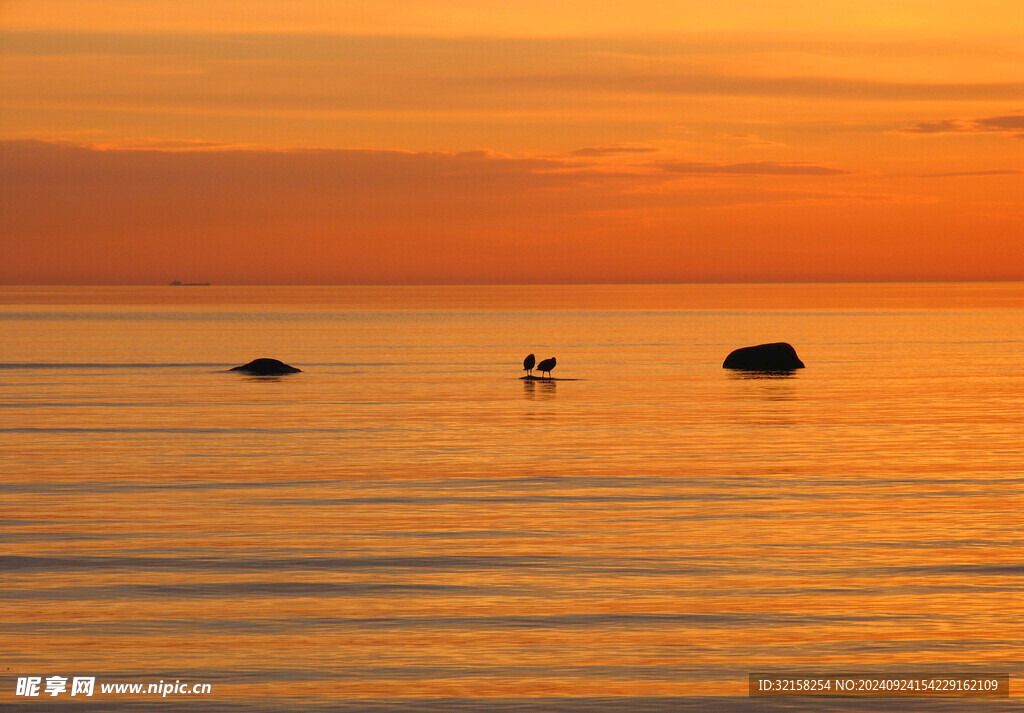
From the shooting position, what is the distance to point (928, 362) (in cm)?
6838

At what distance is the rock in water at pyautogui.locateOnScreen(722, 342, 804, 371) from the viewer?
204ft

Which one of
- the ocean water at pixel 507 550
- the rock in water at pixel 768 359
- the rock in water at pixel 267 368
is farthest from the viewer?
the rock in water at pixel 768 359

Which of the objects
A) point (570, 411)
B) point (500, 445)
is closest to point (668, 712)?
point (500, 445)

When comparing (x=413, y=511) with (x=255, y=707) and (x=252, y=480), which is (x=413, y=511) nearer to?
(x=252, y=480)

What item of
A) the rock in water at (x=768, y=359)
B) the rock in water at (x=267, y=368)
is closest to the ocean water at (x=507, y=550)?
the rock in water at (x=267, y=368)

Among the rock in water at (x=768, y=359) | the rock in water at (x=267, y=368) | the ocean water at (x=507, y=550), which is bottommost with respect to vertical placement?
the ocean water at (x=507, y=550)

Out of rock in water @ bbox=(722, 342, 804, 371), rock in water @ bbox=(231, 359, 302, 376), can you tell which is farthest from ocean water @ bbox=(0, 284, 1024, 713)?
rock in water @ bbox=(722, 342, 804, 371)

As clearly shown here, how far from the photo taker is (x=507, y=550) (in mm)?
19109

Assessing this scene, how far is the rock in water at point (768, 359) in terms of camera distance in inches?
2445

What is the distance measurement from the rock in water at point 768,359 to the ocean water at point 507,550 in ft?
57.5

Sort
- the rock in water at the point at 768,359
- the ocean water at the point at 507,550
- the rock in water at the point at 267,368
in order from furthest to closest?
the rock in water at the point at 768,359 < the rock in water at the point at 267,368 < the ocean water at the point at 507,550

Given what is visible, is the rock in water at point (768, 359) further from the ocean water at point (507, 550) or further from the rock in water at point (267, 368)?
the rock in water at point (267, 368)

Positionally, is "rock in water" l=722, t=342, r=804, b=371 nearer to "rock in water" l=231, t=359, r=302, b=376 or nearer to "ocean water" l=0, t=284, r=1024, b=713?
"ocean water" l=0, t=284, r=1024, b=713

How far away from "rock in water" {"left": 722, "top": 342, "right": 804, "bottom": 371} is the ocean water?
690 inches
